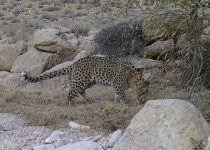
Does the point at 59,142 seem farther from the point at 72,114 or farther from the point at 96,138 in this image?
the point at 72,114

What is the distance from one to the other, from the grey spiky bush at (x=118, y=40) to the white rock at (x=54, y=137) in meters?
8.71

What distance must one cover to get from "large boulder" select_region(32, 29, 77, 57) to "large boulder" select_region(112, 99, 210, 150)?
1212 centimetres

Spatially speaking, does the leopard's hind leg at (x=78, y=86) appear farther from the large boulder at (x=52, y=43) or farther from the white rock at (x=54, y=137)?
the large boulder at (x=52, y=43)

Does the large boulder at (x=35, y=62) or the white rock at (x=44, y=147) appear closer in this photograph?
the white rock at (x=44, y=147)

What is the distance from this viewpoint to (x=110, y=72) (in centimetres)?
1374

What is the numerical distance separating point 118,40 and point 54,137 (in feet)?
33.8

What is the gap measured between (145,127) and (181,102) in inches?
22.4

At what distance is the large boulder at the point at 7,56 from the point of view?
1975 cm

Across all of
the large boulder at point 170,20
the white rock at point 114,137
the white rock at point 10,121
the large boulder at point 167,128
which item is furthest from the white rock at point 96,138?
the large boulder at point 170,20

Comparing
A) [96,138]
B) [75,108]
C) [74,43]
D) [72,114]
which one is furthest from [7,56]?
[96,138]

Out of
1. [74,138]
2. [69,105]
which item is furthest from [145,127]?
[69,105]

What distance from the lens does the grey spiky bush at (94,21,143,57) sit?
60.2 ft

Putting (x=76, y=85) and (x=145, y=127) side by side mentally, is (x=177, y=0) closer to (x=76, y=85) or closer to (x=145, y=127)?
(x=145, y=127)

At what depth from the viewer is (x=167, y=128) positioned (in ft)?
24.0
